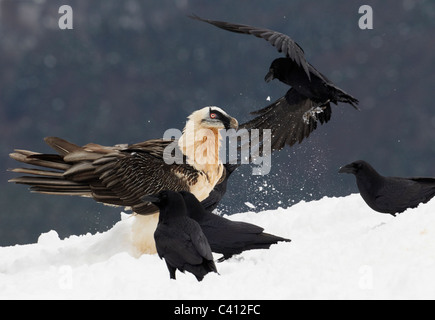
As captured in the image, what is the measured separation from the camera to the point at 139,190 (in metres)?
7.05

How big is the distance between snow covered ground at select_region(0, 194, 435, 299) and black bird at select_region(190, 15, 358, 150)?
145 centimetres

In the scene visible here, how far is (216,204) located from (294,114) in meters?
1.59

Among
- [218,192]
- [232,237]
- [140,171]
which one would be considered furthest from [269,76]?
[232,237]

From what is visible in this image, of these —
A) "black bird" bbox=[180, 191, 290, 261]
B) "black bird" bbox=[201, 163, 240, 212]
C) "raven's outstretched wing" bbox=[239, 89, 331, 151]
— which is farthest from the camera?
"raven's outstretched wing" bbox=[239, 89, 331, 151]

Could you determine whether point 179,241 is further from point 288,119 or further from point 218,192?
point 288,119

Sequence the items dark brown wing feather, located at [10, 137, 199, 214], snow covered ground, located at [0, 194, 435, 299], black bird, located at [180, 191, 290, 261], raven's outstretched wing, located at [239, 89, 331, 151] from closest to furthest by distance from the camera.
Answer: snow covered ground, located at [0, 194, 435, 299]
black bird, located at [180, 191, 290, 261]
dark brown wing feather, located at [10, 137, 199, 214]
raven's outstretched wing, located at [239, 89, 331, 151]

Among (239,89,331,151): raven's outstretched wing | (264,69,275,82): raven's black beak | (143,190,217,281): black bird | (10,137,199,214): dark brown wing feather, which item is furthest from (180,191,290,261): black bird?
(239,89,331,151): raven's outstretched wing

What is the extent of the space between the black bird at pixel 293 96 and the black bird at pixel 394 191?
918mm

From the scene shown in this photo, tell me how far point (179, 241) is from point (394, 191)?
8.00ft

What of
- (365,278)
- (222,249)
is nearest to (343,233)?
(222,249)

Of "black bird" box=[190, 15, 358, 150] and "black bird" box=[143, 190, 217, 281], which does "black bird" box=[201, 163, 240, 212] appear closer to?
"black bird" box=[190, 15, 358, 150]

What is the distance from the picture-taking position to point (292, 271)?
17.0ft

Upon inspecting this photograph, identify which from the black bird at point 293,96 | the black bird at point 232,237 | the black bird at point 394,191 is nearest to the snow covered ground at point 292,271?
the black bird at point 232,237

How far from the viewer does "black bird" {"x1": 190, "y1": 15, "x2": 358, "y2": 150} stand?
21.8 feet
